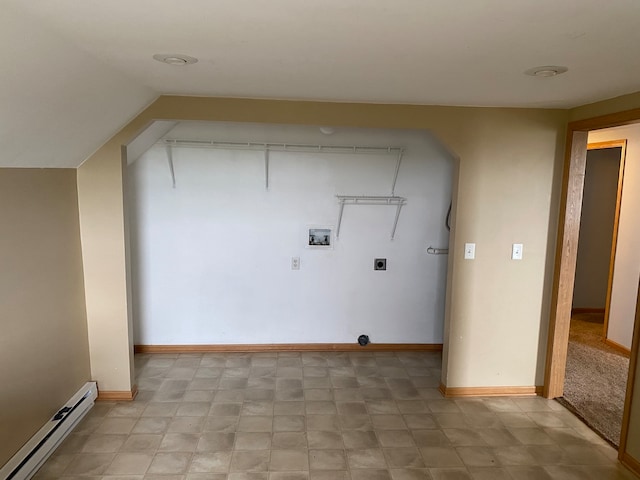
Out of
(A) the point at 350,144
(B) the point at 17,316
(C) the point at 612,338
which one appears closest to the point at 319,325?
(A) the point at 350,144

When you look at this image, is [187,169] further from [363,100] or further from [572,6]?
[572,6]

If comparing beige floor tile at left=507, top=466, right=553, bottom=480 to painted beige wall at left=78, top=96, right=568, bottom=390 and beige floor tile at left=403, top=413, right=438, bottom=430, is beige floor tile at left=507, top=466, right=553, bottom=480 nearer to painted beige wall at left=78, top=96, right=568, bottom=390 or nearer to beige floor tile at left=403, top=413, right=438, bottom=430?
beige floor tile at left=403, top=413, right=438, bottom=430

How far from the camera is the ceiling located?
4.42ft

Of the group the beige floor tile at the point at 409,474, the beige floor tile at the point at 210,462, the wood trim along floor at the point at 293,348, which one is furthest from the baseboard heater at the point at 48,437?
the beige floor tile at the point at 409,474

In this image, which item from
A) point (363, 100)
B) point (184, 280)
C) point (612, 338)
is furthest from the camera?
point (612, 338)

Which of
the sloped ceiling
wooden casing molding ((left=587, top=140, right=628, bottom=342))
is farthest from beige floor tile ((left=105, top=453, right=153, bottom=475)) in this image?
wooden casing molding ((left=587, top=140, right=628, bottom=342))

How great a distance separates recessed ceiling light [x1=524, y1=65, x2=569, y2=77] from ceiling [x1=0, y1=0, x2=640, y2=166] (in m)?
0.05

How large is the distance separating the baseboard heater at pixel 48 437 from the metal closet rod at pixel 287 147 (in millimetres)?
2031

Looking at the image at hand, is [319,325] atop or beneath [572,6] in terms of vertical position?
beneath

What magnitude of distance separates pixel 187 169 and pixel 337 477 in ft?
8.90

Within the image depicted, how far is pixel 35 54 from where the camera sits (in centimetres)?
153

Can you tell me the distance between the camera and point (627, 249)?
4316 mm

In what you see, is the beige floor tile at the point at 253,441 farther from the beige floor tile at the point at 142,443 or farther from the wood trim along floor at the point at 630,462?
the wood trim along floor at the point at 630,462

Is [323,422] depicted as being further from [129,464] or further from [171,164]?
[171,164]
